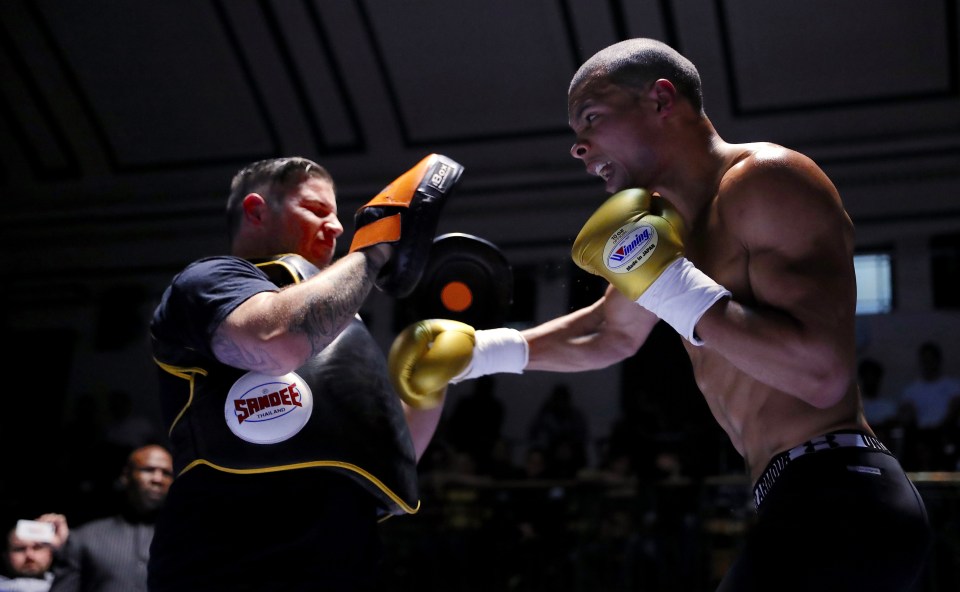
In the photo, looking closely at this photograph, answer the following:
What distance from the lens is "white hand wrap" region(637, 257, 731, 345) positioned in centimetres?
202

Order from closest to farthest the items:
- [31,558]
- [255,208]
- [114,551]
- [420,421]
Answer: [255,208], [420,421], [114,551], [31,558]

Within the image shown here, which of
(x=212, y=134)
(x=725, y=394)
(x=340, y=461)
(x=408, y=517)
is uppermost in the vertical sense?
(x=340, y=461)

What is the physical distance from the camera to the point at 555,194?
944cm

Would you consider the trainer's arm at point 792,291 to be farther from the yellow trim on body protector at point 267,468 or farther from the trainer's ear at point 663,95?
the yellow trim on body protector at point 267,468

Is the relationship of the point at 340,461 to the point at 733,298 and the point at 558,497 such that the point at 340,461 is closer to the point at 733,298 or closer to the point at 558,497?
the point at 733,298

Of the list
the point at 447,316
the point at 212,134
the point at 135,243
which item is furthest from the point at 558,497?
the point at 135,243

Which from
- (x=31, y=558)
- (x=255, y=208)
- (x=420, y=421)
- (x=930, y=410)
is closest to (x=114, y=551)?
(x=31, y=558)

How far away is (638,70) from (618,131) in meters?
0.15

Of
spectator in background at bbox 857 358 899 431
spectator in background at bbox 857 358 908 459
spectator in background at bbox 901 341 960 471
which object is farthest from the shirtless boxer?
spectator in background at bbox 857 358 899 431

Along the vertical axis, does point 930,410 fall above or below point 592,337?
below

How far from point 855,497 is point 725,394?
41 centimetres

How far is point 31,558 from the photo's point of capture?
5.21 meters

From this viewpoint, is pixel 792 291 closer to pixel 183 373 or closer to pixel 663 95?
pixel 663 95

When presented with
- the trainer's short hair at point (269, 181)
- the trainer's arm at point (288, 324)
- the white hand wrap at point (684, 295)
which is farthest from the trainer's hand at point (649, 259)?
the trainer's short hair at point (269, 181)
